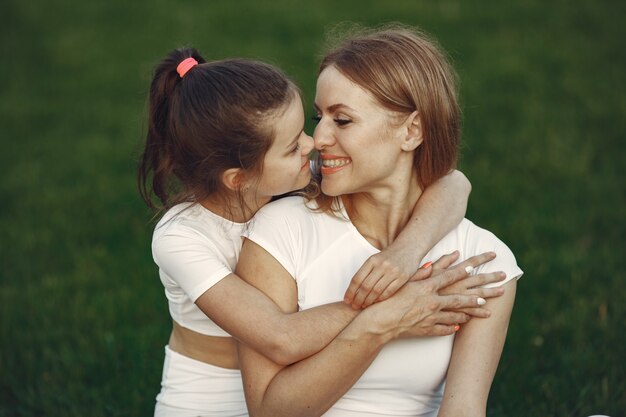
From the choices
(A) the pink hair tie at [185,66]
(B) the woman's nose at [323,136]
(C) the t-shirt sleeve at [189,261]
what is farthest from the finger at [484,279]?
(A) the pink hair tie at [185,66]

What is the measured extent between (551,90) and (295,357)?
5865 mm

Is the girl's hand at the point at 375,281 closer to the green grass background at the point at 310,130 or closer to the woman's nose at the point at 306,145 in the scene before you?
the woman's nose at the point at 306,145

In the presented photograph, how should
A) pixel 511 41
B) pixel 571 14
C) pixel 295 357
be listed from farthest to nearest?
pixel 571 14 < pixel 511 41 < pixel 295 357

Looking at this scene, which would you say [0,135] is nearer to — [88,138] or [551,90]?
[88,138]

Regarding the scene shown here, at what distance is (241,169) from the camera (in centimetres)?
317

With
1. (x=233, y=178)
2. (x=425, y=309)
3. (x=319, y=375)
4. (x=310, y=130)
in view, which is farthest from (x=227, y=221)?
(x=310, y=130)

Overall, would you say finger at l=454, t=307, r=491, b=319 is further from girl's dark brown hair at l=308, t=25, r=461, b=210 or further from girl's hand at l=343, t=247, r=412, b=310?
girl's dark brown hair at l=308, t=25, r=461, b=210

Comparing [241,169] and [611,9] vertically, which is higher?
[611,9]

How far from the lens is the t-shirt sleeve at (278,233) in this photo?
3.04 meters

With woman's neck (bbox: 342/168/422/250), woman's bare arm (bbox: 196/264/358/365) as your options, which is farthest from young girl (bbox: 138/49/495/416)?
woman's neck (bbox: 342/168/422/250)

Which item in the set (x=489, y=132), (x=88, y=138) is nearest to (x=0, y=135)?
(x=88, y=138)

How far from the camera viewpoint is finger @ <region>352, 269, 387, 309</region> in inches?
113

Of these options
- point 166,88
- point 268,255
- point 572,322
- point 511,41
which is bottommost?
point 572,322

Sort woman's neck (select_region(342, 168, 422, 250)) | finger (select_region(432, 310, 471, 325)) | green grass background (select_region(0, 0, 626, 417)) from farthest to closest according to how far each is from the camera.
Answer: green grass background (select_region(0, 0, 626, 417)), woman's neck (select_region(342, 168, 422, 250)), finger (select_region(432, 310, 471, 325))
